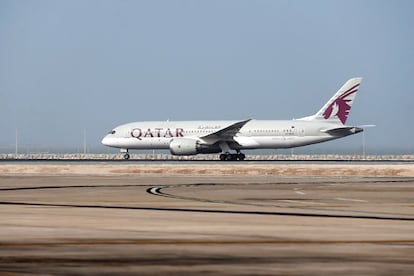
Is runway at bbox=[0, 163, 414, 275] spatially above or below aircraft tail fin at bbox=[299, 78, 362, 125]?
below

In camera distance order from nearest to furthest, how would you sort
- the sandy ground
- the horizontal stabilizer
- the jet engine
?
the sandy ground → the jet engine → the horizontal stabilizer

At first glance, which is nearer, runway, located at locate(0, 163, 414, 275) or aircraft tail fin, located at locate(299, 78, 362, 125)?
runway, located at locate(0, 163, 414, 275)

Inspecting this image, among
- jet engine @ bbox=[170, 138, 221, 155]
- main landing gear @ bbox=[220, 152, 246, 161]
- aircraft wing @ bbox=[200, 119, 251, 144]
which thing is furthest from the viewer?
main landing gear @ bbox=[220, 152, 246, 161]

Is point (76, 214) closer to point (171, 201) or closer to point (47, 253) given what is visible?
point (171, 201)

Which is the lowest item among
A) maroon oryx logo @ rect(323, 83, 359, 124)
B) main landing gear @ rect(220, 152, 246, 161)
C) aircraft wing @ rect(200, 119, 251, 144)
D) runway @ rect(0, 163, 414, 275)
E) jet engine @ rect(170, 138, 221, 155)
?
runway @ rect(0, 163, 414, 275)

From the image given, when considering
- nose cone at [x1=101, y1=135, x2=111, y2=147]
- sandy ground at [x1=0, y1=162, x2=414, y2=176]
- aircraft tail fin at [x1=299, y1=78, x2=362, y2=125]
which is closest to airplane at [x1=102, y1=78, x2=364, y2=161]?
aircraft tail fin at [x1=299, y1=78, x2=362, y2=125]

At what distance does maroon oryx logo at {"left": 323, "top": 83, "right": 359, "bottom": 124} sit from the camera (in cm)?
10438

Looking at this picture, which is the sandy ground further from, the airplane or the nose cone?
the nose cone

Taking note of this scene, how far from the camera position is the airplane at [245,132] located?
10169 cm

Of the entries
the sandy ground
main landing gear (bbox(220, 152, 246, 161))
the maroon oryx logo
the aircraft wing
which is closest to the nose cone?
the aircraft wing

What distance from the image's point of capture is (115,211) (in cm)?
2753

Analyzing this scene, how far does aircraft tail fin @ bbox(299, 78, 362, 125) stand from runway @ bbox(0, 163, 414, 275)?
6584 cm

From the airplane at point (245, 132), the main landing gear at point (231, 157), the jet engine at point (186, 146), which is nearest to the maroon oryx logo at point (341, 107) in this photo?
the airplane at point (245, 132)

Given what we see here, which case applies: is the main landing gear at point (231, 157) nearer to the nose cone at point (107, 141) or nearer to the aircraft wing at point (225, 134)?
the aircraft wing at point (225, 134)
